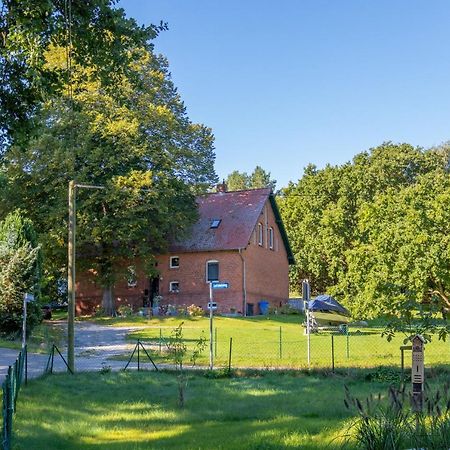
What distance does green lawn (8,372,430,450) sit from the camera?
10.3 m

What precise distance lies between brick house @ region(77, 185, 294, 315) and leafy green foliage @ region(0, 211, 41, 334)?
58.0 ft

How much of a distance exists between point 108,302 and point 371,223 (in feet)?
66.5

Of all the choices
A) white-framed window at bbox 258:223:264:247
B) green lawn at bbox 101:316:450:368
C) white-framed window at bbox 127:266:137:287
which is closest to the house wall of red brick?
white-framed window at bbox 127:266:137:287

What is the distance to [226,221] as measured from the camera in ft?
168

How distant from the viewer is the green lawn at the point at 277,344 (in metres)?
23.7

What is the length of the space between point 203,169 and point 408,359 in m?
25.8

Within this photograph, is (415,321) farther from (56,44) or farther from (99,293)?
(99,293)

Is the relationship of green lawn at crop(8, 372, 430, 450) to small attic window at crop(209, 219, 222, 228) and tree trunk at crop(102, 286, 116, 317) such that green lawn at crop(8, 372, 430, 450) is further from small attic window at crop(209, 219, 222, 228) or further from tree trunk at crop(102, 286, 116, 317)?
small attic window at crop(209, 219, 222, 228)

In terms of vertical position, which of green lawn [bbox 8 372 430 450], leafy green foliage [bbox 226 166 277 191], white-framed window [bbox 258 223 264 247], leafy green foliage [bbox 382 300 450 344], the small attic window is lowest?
green lawn [bbox 8 372 430 450]

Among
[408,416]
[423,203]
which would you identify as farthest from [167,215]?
[408,416]

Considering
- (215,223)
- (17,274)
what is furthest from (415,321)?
(215,223)

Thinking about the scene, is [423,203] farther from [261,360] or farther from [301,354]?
[261,360]

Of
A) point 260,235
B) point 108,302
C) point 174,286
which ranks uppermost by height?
point 260,235

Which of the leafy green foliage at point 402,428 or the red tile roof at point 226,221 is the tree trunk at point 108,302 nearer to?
the red tile roof at point 226,221
